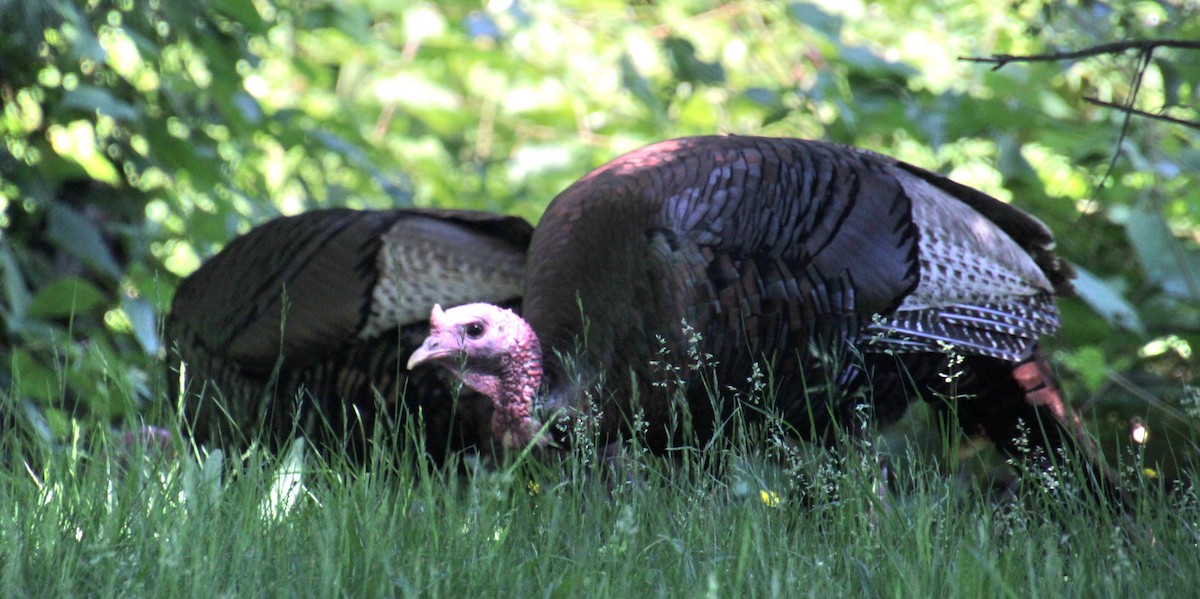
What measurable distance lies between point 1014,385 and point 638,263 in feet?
3.73

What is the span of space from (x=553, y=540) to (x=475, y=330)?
1.02 m

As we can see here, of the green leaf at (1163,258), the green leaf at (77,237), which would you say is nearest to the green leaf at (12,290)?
the green leaf at (77,237)

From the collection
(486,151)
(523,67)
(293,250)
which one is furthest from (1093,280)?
(486,151)

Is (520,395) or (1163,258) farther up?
(520,395)

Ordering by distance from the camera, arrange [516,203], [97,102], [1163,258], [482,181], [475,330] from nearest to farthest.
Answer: [475,330] → [97,102] → [1163,258] → [482,181] → [516,203]

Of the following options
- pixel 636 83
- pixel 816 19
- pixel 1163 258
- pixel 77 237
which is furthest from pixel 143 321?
pixel 1163 258

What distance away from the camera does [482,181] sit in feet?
23.2

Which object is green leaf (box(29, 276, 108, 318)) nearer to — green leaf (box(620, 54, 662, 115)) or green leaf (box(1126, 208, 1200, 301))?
green leaf (box(620, 54, 662, 115))

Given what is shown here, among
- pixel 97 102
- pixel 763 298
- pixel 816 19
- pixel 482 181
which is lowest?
pixel 482 181

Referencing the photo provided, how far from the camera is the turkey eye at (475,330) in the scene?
131 inches

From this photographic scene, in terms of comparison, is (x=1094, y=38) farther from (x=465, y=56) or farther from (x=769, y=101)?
(x=465, y=56)

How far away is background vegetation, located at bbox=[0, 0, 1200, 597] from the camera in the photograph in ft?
7.46

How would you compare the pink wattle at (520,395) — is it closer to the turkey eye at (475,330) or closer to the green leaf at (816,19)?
the turkey eye at (475,330)

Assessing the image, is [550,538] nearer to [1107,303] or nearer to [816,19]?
[1107,303]
